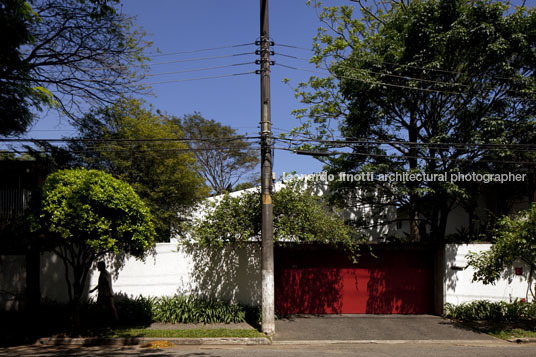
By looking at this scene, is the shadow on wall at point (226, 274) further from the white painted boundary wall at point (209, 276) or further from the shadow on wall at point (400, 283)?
the shadow on wall at point (400, 283)

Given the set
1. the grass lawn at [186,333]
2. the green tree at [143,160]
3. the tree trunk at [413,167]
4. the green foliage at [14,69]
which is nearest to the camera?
the green foliage at [14,69]

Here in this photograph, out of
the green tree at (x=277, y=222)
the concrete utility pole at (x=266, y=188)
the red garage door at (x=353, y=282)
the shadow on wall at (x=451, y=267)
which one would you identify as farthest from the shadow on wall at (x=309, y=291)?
the shadow on wall at (x=451, y=267)

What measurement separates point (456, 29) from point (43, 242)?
43.1 feet

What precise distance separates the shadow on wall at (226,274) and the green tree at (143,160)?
3737 millimetres

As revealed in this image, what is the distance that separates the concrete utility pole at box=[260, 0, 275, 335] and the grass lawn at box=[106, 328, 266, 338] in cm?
54

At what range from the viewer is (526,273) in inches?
535

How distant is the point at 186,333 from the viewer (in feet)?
35.8

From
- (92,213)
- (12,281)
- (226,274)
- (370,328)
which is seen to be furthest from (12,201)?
(370,328)

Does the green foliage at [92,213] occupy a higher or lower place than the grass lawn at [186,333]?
higher

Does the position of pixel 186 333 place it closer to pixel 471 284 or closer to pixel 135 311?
pixel 135 311

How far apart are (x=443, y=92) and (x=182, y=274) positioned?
1016 centimetres

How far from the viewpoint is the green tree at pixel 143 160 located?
16.7 m

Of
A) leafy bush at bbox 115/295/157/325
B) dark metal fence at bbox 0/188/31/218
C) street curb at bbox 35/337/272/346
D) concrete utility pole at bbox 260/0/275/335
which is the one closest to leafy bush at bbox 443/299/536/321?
concrete utility pole at bbox 260/0/275/335

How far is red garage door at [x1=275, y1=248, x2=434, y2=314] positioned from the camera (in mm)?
14234
